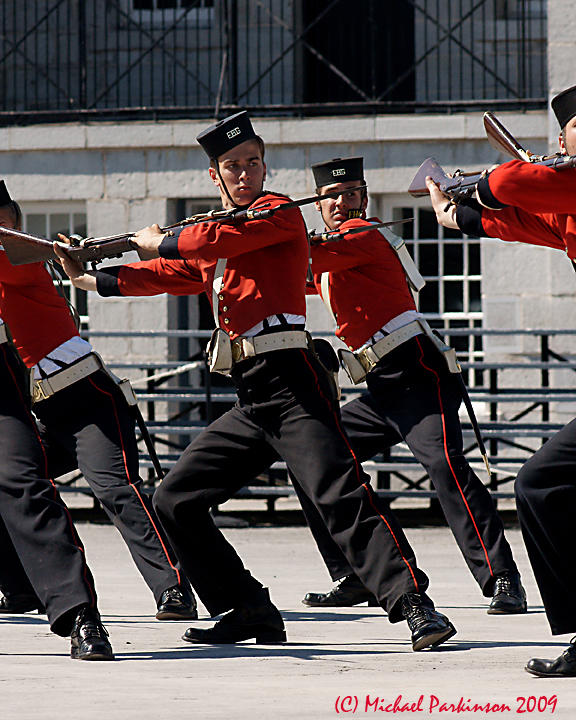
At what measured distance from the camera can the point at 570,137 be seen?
17.0 feet

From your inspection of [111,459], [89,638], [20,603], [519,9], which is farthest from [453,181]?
[519,9]

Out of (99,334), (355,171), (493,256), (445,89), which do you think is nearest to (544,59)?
(445,89)

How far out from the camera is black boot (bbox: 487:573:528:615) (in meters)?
6.84

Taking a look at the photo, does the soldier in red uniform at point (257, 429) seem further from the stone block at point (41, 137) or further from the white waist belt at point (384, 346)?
the stone block at point (41, 137)

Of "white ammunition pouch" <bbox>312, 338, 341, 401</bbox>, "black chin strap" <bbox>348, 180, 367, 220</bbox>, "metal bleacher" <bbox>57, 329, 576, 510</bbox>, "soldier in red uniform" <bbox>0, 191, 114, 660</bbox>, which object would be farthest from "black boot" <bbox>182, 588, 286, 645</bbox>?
"metal bleacher" <bbox>57, 329, 576, 510</bbox>

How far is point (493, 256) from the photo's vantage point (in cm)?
1278

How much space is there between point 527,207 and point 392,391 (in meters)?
2.21

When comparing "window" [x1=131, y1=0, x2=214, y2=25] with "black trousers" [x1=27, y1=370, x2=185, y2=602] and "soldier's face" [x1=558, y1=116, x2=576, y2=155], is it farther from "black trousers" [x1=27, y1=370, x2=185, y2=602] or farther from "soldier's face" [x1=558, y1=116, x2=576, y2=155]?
"soldier's face" [x1=558, y1=116, x2=576, y2=155]

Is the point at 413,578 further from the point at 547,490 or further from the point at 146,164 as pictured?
the point at 146,164

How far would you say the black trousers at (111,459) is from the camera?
265 inches

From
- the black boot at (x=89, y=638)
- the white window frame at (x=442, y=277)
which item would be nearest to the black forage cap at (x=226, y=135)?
the black boot at (x=89, y=638)

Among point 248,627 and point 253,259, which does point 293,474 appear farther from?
point 253,259

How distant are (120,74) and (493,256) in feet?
13.3

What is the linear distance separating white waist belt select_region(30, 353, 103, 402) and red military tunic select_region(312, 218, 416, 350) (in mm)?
1226
